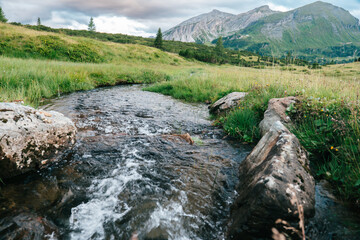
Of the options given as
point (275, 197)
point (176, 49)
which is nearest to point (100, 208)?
point (275, 197)

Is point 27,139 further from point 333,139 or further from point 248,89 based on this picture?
point 248,89

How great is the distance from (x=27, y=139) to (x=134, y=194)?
7.03 feet

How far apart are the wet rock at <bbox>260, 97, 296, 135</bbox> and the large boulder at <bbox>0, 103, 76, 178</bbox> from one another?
4.89 m

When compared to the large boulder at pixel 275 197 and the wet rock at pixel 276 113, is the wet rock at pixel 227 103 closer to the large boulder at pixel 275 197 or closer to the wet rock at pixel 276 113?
the wet rock at pixel 276 113

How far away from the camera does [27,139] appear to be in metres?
3.22

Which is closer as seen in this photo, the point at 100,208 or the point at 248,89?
the point at 100,208

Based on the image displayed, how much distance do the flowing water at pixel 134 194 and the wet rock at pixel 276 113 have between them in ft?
2.51

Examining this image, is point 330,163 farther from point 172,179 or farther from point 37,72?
point 37,72

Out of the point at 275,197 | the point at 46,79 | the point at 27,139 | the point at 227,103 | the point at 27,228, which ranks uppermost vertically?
the point at 46,79

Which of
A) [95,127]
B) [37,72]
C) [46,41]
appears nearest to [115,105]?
[95,127]

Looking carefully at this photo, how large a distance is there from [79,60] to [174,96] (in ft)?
67.1

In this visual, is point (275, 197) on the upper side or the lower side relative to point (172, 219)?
upper

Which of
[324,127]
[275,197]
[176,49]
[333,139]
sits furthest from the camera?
[176,49]

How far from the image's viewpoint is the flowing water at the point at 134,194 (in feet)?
7.67
